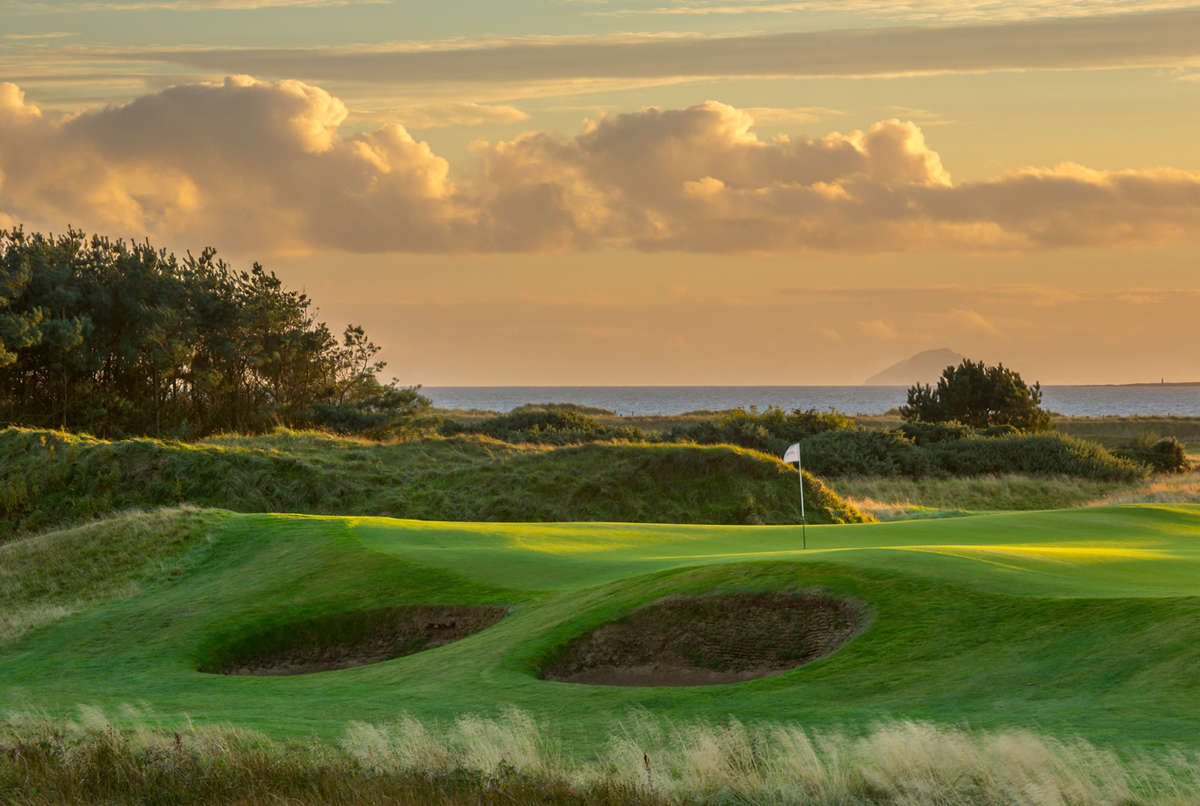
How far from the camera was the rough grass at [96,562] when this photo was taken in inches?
941

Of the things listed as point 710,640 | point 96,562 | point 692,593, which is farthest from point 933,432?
point 710,640

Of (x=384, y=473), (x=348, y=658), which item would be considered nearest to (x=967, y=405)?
(x=384, y=473)

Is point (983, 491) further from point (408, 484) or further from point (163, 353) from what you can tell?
point (163, 353)

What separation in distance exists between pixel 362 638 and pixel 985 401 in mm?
56175

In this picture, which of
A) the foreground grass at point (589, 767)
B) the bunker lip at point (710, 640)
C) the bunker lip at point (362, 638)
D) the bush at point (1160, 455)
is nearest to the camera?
the foreground grass at point (589, 767)

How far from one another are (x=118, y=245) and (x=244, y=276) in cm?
673

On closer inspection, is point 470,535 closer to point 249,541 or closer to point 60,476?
point 249,541

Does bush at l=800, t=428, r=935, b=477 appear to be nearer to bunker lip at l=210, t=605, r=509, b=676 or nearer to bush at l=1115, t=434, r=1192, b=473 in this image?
bush at l=1115, t=434, r=1192, b=473

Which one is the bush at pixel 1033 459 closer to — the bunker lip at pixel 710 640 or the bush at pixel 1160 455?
the bush at pixel 1160 455

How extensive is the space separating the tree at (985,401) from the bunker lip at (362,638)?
53.1m

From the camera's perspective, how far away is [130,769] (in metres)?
9.30

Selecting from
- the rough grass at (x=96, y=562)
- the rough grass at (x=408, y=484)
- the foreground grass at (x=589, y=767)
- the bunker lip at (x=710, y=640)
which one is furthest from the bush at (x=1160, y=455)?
the foreground grass at (x=589, y=767)

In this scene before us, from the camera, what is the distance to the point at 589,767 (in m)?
8.65

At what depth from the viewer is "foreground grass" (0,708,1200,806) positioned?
741 centimetres
